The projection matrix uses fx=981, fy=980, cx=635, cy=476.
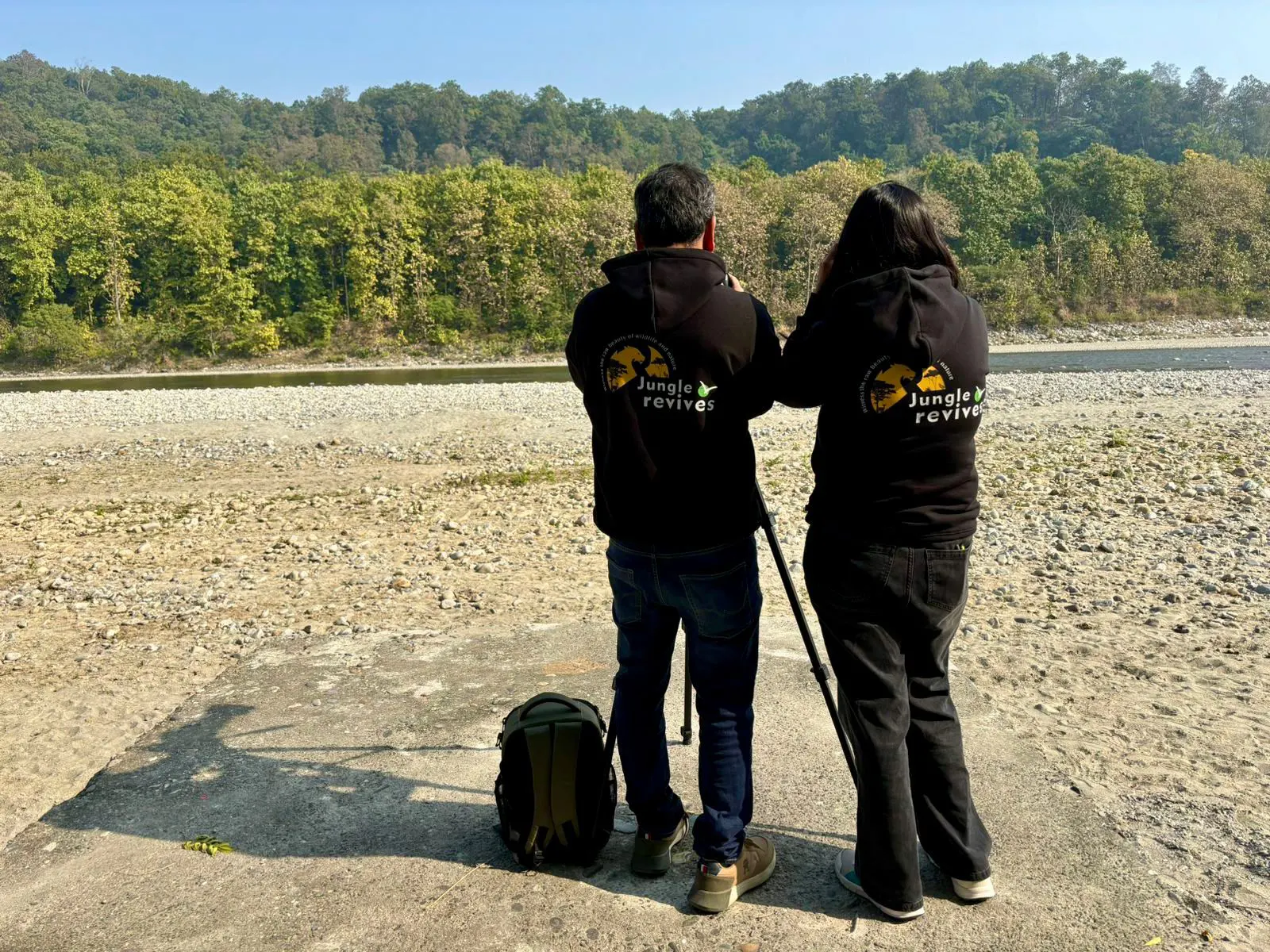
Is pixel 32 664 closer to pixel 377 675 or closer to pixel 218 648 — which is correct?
pixel 218 648

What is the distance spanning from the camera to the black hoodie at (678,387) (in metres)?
2.85

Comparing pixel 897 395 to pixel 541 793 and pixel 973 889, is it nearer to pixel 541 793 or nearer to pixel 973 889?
pixel 973 889

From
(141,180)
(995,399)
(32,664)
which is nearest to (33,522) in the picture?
(32,664)

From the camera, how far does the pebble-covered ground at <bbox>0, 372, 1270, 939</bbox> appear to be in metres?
4.23

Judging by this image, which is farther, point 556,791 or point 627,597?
point 556,791

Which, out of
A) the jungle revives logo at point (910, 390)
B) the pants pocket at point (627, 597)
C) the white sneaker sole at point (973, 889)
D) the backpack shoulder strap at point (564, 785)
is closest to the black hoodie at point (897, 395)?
the jungle revives logo at point (910, 390)

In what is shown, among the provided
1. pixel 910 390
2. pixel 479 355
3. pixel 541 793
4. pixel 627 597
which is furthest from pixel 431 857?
pixel 479 355

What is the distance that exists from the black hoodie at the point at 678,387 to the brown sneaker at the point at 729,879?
1047 millimetres

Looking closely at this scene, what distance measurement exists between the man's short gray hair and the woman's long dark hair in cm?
42

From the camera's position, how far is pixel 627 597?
305cm

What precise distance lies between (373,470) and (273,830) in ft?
33.5

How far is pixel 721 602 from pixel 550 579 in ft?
15.4

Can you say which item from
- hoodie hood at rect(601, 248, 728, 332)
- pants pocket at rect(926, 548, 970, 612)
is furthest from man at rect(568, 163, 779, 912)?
pants pocket at rect(926, 548, 970, 612)

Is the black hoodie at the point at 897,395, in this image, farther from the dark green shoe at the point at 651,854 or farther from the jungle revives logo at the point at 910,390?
the dark green shoe at the point at 651,854
